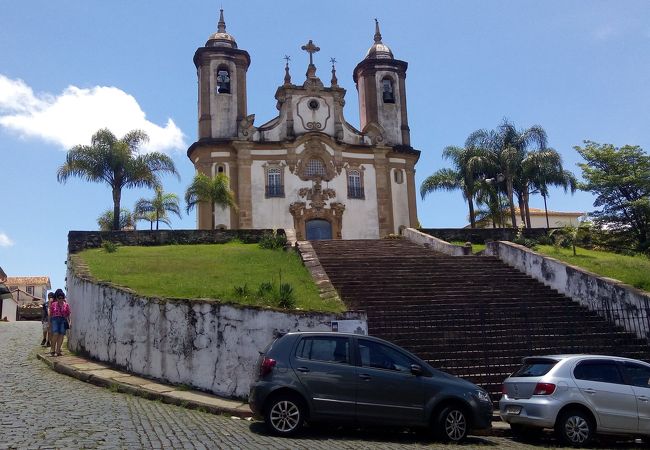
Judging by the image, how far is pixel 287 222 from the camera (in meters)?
33.7

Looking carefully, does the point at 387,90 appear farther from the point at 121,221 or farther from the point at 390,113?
the point at 121,221

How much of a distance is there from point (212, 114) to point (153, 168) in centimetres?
715

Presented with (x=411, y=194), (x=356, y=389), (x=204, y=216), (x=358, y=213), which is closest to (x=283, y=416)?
(x=356, y=389)

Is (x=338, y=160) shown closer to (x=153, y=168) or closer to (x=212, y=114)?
(x=212, y=114)

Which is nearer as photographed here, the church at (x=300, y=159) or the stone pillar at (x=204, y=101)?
the church at (x=300, y=159)

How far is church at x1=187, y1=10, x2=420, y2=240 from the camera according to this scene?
33812 millimetres

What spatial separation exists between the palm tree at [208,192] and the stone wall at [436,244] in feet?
28.7

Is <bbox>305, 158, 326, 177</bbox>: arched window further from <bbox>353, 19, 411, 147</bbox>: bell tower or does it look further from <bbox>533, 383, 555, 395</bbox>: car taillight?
<bbox>533, 383, 555, 395</bbox>: car taillight

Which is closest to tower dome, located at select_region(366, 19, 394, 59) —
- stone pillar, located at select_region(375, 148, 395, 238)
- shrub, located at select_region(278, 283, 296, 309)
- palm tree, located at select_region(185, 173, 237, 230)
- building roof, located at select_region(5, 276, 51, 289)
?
stone pillar, located at select_region(375, 148, 395, 238)

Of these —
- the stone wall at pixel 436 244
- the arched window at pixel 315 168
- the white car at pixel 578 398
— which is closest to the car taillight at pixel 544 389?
the white car at pixel 578 398

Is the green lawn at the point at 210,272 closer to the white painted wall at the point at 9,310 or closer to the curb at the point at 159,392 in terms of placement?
the curb at the point at 159,392

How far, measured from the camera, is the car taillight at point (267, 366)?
8664mm

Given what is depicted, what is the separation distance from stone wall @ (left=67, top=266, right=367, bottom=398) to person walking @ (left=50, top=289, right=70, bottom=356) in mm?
1644

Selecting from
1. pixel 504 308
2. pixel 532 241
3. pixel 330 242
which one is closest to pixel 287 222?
pixel 330 242
